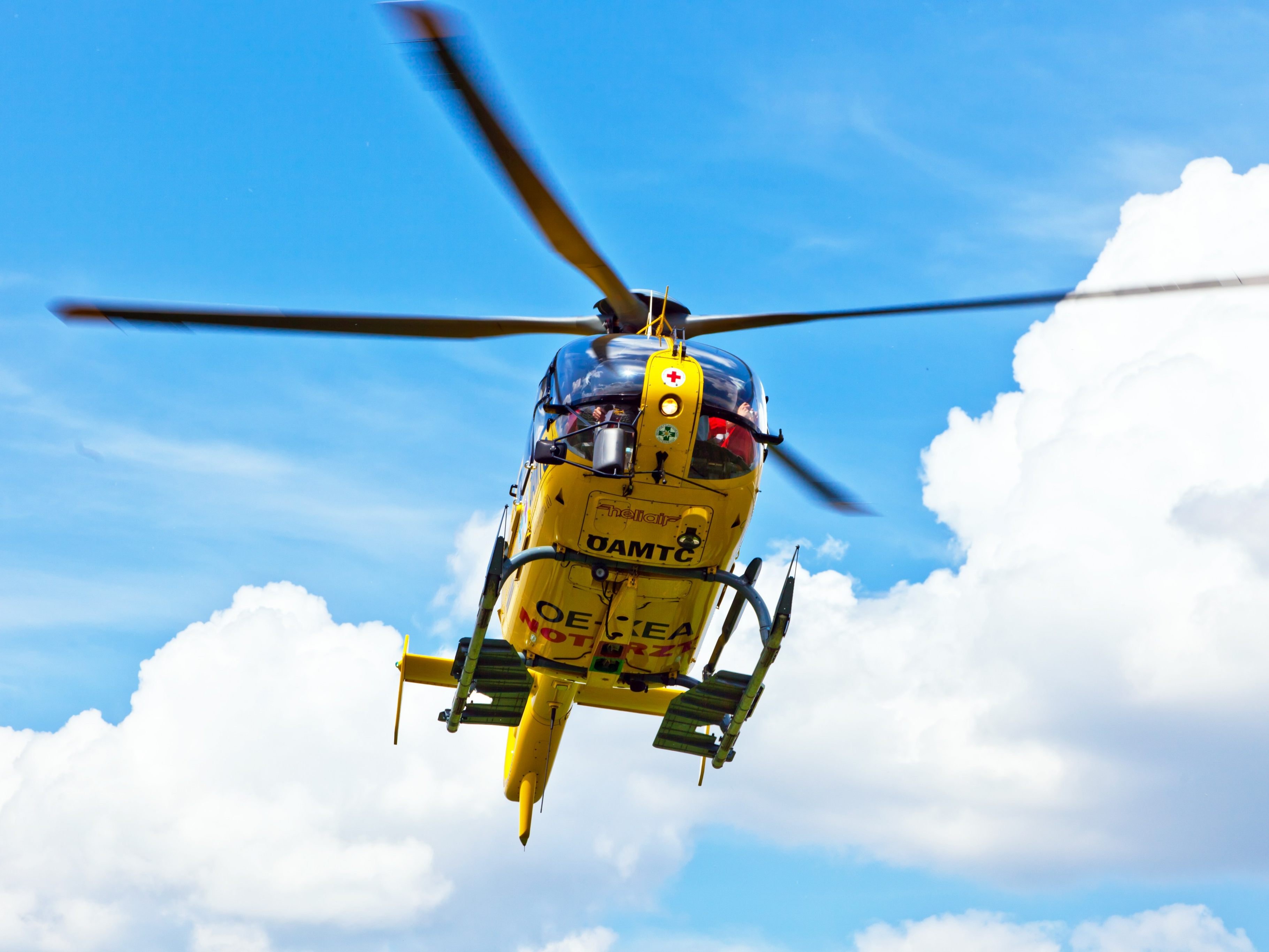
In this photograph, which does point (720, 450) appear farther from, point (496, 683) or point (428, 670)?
point (428, 670)

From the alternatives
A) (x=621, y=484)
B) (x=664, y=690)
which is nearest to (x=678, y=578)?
(x=621, y=484)

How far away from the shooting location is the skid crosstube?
19.9m

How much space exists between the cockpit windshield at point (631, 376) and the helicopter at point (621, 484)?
28 millimetres

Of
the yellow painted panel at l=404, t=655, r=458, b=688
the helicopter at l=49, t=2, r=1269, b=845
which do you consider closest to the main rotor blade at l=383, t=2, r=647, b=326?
the helicopter at l=49, t=2, r=1269, b=845

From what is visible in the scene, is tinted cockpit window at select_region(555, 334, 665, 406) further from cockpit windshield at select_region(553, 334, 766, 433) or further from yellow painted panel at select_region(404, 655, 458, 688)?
yellow painted panel at select_region(404, 655, 458, 688)

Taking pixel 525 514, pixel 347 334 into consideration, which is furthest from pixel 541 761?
pixel 347 334

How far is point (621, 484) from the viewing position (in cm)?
1627

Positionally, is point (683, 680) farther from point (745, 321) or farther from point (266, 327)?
point (266, 327)

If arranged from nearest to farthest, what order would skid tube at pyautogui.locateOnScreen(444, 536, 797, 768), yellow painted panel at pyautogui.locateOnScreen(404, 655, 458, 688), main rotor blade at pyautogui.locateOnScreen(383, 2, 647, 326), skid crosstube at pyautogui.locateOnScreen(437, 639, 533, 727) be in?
main rotor blade at pyautogui.locateOnScreen(383, 2, 647, 326), skid tube at pyautogui.locateOnScreen(444, 536, 797, 768), skid crosstube at pyautogui.locateOnScreen(437, 639, 533, 727), yellow painted panel at pyautogui.locateOnScreen(404, 655, 458, 688)

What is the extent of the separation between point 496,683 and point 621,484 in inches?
234

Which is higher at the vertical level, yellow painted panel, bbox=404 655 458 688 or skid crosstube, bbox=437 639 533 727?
yellow painted panel, bbox=404 655 458 688

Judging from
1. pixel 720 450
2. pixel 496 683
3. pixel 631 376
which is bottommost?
pixel 496 683

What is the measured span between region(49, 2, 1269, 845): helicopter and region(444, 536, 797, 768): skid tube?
1.0 inches

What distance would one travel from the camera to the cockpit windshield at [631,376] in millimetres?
16375
